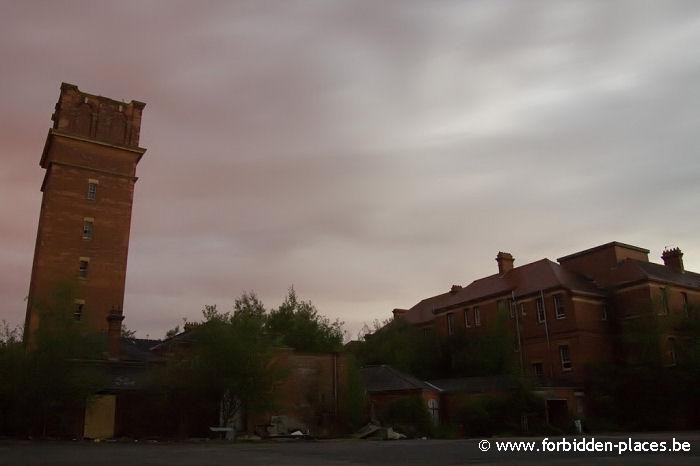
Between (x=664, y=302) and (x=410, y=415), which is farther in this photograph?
(x=664, y=302)

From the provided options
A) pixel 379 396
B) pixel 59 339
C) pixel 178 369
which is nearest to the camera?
pixel 59 339

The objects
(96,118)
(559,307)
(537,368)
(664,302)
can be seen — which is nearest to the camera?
(96,118)

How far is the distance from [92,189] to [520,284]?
32528 millimetres

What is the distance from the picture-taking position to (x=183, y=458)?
632 inches

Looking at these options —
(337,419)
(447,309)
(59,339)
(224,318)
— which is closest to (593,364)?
(447,309)

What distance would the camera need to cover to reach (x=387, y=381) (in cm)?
3709

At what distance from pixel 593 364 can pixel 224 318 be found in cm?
2553

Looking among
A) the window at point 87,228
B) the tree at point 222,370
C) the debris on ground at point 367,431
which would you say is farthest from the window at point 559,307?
the window at point 87,228

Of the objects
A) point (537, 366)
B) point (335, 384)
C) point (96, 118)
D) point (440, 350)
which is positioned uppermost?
point (96, 118)

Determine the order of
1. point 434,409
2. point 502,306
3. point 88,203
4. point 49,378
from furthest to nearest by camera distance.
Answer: point 502,306
point 88,203
point 434,409
point 49,378

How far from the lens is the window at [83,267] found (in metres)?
37.8

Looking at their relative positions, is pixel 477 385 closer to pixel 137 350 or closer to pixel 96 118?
pixel 137 350

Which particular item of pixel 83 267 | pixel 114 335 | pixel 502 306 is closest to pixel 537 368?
pixel 502 306

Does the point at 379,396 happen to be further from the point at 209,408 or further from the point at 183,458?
the point at 183,458
